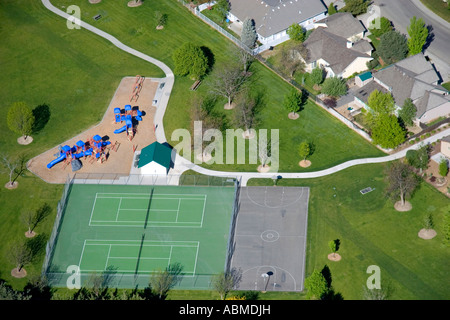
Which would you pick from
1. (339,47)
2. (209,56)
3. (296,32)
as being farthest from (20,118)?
(339,47)

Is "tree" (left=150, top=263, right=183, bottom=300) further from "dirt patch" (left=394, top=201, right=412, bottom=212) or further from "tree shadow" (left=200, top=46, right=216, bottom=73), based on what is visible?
"tree shadow" (left=200, top=46, right=216, bottom=73)

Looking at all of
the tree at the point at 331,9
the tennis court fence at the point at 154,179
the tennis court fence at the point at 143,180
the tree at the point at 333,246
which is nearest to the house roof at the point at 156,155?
the tennis court fence at the point at 154,179

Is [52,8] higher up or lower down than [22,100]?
higher up

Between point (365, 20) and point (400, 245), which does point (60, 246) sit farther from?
point (365, 20)

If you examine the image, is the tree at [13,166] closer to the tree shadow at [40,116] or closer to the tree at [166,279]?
the tree shadow at [40,116]
